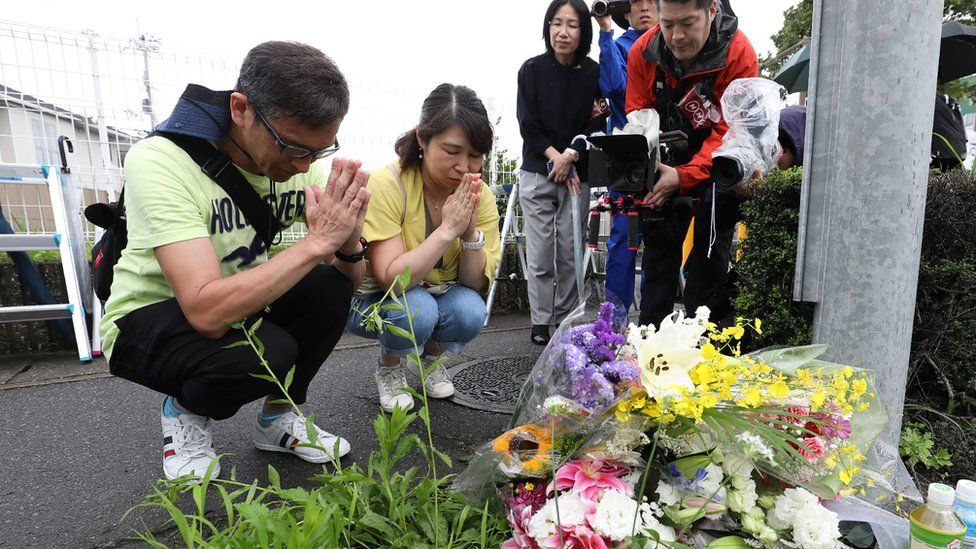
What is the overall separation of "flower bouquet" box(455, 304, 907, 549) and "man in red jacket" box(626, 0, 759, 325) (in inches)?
60.5

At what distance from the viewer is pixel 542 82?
12.8ft

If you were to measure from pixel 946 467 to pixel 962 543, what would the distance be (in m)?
1.10

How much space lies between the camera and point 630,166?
2.60 metres

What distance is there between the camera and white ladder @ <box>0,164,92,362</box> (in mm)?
3490

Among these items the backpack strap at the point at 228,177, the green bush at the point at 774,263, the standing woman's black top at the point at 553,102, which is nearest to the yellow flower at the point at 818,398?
the green bush at the point at 774,263

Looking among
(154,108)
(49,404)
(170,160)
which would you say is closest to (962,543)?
(170,160)

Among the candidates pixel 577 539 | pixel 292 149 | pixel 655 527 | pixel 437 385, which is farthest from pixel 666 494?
pixel 437 385

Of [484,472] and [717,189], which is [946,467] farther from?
[484,472]

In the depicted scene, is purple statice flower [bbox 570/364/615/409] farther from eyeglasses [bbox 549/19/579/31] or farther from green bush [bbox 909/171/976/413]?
eyeglasses [bbox 549/19/579/31]

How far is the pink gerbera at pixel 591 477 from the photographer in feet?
3.67

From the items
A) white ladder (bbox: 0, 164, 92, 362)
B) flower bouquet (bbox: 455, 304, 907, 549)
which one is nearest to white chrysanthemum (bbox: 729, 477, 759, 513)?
flower bouquet (bbox: 455, 304, 907, 549)

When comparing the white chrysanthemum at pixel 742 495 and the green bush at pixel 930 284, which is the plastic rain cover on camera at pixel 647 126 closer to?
the green bush at pixel 930 284

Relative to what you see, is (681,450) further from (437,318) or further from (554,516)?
(437,318)

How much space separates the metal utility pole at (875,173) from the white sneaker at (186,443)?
215 cm
